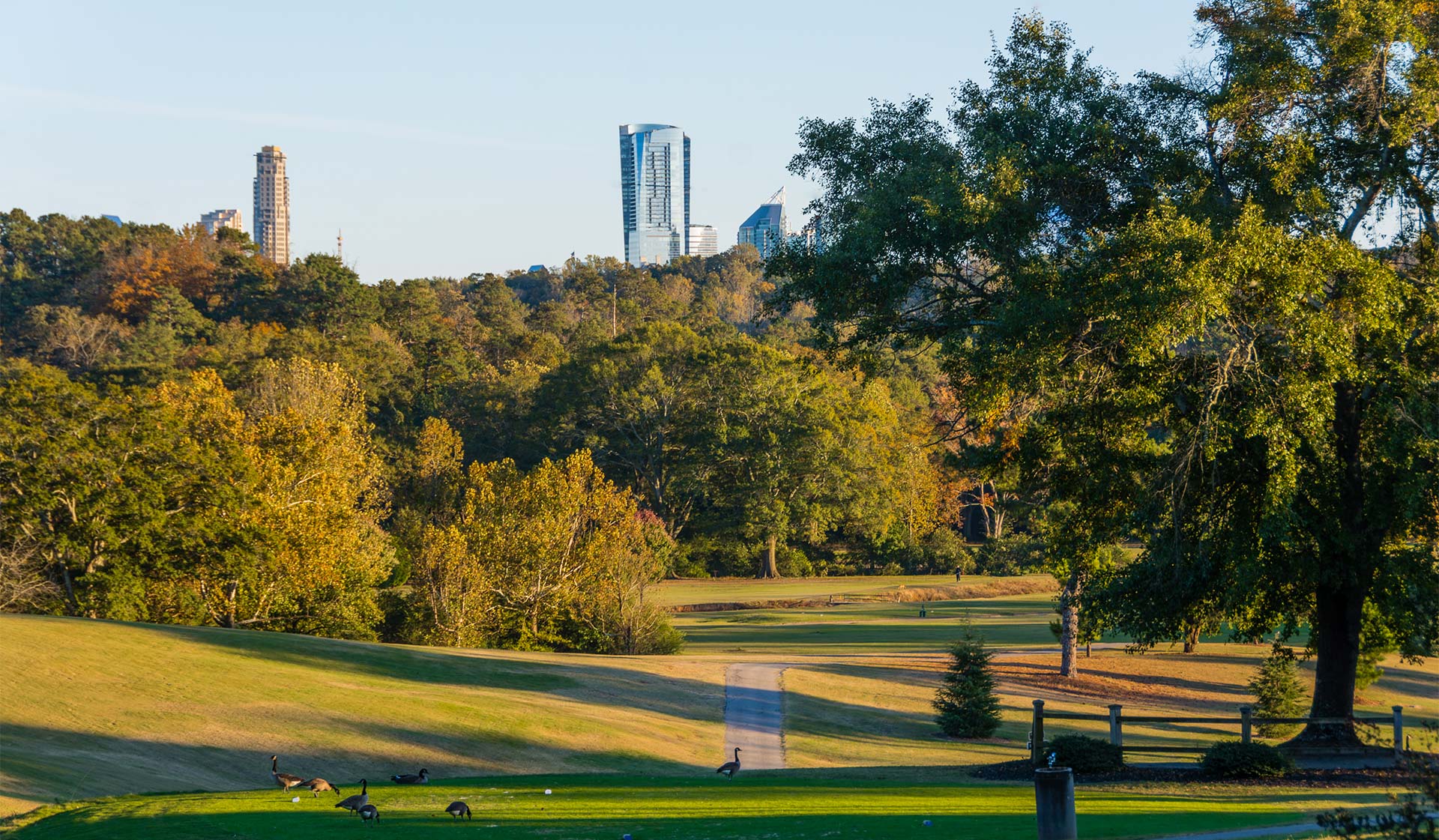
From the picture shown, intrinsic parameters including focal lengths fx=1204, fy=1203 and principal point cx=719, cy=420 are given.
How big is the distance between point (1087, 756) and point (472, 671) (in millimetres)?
17731

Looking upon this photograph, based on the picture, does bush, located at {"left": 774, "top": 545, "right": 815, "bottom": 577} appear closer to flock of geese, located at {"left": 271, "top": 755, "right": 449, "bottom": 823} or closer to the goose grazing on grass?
the goose grazing on grass

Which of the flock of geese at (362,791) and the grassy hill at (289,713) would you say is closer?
the flock of geese at (362,791)

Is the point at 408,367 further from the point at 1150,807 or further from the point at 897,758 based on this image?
the point at 1150,807

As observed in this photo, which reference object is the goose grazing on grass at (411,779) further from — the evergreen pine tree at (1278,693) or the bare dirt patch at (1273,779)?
the evergreen pine tree at (1278,693)

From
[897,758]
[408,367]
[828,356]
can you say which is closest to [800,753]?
[897,758]

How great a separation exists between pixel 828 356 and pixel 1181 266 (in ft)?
27.5

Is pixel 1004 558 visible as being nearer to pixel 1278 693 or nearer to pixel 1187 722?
pixel 1278 693

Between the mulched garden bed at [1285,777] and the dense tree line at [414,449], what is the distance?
234 inches

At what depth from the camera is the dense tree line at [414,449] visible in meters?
36.2

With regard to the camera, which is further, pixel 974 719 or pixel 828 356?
pixel 974 719

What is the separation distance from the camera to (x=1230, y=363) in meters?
18.7

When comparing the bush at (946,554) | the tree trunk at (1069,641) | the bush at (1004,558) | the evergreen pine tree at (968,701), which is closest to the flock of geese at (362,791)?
the evergreen pine tree at (968,701)

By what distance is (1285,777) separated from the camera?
59.6ft

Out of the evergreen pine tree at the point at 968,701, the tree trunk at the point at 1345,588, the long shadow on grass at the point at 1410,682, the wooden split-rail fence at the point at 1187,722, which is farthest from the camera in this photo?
the long shadow on grass at the point at 1410,682
